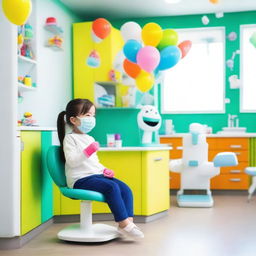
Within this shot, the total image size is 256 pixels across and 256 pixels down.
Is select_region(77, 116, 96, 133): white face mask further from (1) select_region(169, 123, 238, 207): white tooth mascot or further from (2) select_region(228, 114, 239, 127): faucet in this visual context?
(2) select_region(228, 114, 239, 127): faucet

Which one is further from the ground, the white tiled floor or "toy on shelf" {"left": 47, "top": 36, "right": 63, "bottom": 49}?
"toy on shelf" {"left": 47, "top": 36, "right": 63, "bottom": 49}

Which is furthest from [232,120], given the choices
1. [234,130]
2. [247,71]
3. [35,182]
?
[35,182]

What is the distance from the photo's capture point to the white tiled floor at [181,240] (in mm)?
3035

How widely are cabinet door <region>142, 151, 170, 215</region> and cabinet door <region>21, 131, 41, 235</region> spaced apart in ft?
3.24

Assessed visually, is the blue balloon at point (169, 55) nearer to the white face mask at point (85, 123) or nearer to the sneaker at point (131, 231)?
the white face mask at point (85, 123)

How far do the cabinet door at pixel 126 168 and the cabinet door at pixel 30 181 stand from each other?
2.31 feet

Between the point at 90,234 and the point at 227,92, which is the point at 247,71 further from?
the point at 90,234

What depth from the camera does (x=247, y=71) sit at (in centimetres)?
643

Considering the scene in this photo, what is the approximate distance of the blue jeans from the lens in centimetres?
318

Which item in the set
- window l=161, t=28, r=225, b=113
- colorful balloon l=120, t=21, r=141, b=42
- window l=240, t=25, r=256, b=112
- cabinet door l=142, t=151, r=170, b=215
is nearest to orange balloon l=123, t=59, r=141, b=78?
colorful balloon l=120, t=21, r=141, b=42

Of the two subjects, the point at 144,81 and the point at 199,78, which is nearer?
the point at 144,81

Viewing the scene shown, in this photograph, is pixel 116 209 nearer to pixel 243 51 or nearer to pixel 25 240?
pixel 25 240

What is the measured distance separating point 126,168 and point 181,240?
907mm

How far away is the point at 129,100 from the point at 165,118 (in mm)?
910
